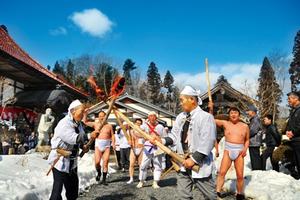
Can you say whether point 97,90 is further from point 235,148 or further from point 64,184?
point 235,148

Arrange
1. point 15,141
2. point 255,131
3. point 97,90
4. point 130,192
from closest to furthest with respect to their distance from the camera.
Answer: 1. point 97,90
2. point 130,192
3. point 255,131
4. point 15,141

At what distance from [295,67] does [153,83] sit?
3224 cm

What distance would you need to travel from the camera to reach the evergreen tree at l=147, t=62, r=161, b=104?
6359 cm

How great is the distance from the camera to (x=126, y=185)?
8586 mm

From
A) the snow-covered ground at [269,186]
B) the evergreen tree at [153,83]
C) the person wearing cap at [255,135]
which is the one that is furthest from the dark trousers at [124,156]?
the evergreen tree at [153,83]

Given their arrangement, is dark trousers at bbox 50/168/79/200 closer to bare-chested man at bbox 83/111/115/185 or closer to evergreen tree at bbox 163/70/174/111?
bare-chested man at bbox 83/111/115/185

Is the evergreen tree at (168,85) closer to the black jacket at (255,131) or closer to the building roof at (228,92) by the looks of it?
the building roof at (228,92)

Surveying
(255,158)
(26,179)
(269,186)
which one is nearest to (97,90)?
(26,179)

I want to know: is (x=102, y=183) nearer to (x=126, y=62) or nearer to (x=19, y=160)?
(x=19, y=160)

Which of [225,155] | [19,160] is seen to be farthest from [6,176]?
[225,155]

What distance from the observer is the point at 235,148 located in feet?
20.6

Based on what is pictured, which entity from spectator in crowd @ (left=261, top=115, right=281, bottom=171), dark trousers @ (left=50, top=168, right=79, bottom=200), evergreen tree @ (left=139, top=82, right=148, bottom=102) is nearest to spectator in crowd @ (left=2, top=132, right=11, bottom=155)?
dark trousers @ (left=50, top=168, right=79, bottom=200)

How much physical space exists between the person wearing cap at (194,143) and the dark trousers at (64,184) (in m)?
1.70

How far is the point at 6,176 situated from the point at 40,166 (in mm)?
2398
